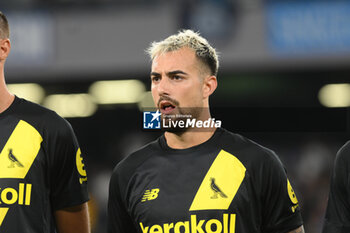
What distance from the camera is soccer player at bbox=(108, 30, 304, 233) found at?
359cm

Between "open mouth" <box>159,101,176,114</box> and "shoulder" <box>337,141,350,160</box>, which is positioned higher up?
"open mouth" <box>159,101,176,114</box>

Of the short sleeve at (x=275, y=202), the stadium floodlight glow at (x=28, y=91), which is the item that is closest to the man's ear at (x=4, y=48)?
the short sleeve at (x=275, y=202)

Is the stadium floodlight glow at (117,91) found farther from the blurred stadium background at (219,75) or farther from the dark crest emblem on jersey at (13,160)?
the dark crest emblem on jersey at (13,160)

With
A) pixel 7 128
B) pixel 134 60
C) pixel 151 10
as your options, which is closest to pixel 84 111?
pixel 134 60

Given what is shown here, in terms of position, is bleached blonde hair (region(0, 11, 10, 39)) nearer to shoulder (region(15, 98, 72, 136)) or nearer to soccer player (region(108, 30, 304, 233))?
shoulder (region(15, 98, 72, 136))

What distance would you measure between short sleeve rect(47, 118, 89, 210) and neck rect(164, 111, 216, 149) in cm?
54

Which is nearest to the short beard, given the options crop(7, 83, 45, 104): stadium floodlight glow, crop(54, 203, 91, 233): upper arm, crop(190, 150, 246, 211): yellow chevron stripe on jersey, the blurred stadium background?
crop(190, 150, 246, 211): yellow chevron stripe on jersey

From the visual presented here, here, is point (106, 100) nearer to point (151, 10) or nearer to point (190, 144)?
point (151, 10)

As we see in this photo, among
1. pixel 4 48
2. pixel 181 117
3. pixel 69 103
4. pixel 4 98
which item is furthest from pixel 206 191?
pixel 69 103

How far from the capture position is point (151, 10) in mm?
11648

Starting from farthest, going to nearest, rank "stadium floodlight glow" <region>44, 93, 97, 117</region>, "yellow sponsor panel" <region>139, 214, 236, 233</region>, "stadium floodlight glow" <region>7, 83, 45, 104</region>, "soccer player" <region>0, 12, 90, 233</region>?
"stadium floodlight glow" <region>44, 93, 97, 117</region>, "stadium floodlight glow" <region>7, 83, 45, 104</region>, "soccer player" <region>0, 12, 90, 233</region>, "yellow sponsor panel" <region>139, 214, 236, 233</region>

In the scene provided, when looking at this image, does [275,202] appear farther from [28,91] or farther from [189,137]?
[28,91]

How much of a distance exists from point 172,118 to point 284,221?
794mm

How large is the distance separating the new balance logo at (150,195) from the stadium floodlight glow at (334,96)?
8.90 metres
